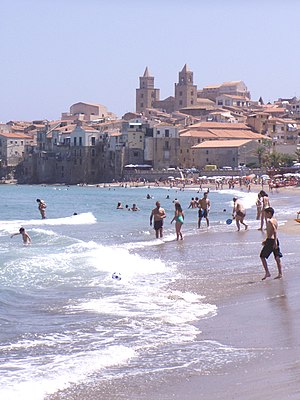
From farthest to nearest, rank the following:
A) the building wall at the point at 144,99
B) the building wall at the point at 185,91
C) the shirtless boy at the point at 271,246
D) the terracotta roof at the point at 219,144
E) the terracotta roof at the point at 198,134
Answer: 1. the building wall at the point at 144,99
2. the building wall at the point at 185,91
3. the terracotta roof at the point at 198,134
4. the terracotta roof at the point at 219,144
5. the shirtless boy at the point at 271,246

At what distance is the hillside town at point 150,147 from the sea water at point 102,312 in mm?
68568

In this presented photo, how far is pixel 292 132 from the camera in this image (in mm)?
108438

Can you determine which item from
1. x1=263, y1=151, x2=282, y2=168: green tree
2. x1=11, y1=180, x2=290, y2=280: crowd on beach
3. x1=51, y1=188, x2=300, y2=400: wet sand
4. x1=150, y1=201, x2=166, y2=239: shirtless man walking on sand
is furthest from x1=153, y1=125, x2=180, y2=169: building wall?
x1=51, y1=188, x2=300, y2=400: wet sand

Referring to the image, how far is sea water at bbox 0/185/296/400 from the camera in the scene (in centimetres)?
716

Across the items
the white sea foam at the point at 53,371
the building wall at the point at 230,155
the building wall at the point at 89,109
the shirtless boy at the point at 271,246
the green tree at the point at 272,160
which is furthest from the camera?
the building wall at the point at 89,109

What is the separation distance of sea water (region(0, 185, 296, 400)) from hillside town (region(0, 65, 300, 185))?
68568mm

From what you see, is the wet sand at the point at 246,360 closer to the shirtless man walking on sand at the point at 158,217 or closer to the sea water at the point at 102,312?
the sea water at the point at 102,312

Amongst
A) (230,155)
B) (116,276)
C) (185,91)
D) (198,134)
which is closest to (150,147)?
(198,134)

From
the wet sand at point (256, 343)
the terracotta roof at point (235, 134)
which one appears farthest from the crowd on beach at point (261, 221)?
the terracotta roof at point (235, 134)

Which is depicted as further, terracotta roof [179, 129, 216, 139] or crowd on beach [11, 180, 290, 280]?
terracotta roof [179, 129, 216, 139]

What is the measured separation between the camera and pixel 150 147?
3981 inches

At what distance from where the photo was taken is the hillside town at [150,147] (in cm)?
9744

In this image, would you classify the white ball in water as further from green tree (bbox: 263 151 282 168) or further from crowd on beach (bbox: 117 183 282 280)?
green tree (bbox: 263 151 282 168)

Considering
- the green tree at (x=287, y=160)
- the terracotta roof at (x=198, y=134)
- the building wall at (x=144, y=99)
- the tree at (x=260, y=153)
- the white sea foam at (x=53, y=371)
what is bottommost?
the white sea foam at (x=53, y=371)
